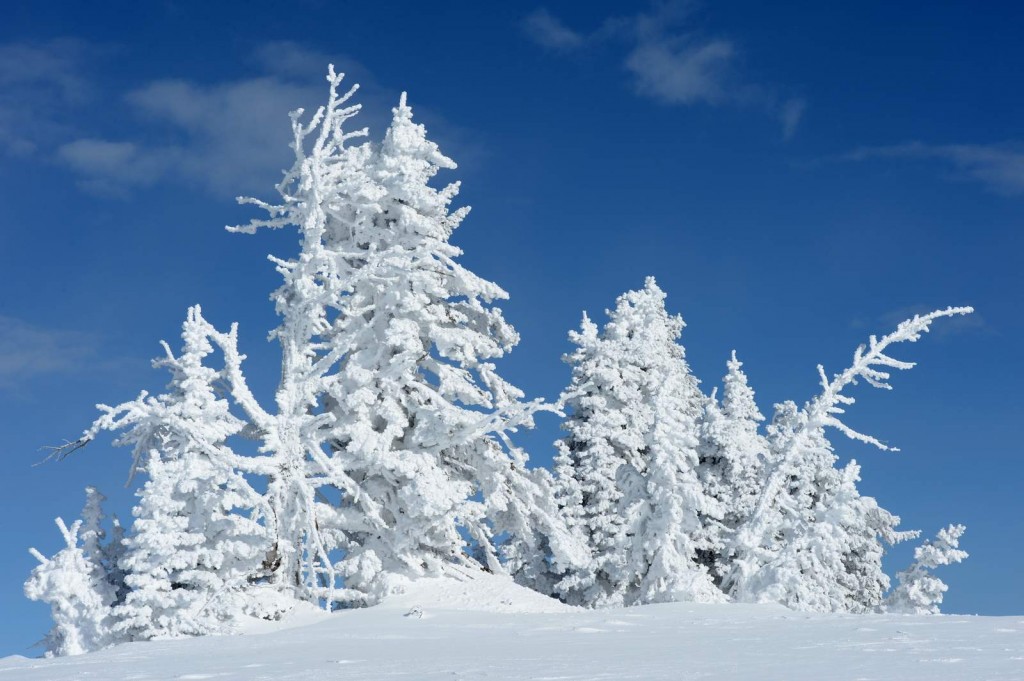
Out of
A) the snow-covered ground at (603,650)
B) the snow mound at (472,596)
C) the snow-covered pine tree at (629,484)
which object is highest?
the snow-covered pine tree at (629,484)

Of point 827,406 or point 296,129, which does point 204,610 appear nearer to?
point 296,129

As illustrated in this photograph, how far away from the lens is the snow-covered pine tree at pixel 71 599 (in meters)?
20.4

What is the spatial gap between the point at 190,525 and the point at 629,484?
1658 centimetres

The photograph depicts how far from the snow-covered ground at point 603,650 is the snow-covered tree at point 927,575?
2518cm

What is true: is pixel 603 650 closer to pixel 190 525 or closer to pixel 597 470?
pixel 190 525

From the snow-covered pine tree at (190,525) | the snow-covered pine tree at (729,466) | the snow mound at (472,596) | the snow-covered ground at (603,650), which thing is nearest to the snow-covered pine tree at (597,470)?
the snow-covered pine tree at (729,466)

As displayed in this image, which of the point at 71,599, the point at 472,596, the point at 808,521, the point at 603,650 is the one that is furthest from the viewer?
the point at 808,521

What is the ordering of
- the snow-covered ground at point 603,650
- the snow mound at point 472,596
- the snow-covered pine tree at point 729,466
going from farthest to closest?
the snow-covered pine tree at point 729,466 < the snow mound at point 472,596 < the snow-covered ground at point 603,650

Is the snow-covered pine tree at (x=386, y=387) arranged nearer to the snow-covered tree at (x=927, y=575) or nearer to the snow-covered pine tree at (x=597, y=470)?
the snow-covered pine tree at (x=597, y=470)

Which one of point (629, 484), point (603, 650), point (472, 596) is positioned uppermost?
point (629, 484)

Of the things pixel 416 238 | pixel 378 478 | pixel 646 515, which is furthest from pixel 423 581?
pixel 646 515

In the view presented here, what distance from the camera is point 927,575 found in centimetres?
3700

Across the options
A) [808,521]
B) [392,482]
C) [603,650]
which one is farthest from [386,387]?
[808,521]

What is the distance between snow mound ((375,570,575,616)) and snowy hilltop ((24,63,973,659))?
80 mm
